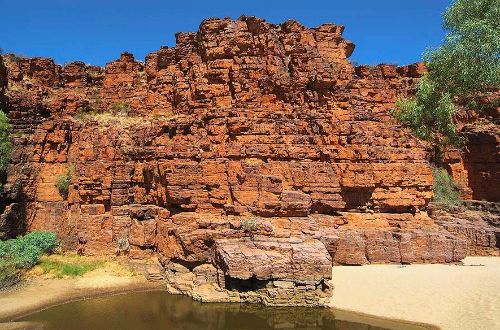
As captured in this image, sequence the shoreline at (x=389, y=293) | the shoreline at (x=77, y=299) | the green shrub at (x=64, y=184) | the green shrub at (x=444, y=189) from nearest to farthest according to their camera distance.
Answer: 1. the shoreline at (x=389, y=293)
2. the shoreline at (x=77, y=299)
3. the green shrub at (x=64, y=184)
4. the green shrub at (x=444, y=189)

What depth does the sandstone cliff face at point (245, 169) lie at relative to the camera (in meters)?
18.7

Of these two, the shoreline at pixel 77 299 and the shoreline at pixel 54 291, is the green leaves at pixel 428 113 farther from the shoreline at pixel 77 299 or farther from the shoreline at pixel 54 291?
the shoreline at pixel 54 291

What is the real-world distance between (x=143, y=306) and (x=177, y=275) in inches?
96.2

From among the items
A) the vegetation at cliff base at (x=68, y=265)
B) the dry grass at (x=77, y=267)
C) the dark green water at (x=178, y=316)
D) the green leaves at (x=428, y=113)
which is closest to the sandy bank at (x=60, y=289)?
the dry grass at (x=77, y=267)

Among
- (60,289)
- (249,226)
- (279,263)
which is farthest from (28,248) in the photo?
(279,263)

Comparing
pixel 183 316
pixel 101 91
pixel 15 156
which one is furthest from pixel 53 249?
pixel 101 91

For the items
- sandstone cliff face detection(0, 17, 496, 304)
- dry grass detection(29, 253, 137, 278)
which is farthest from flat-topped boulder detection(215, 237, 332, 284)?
dry grass detection(29, 253, 137, 278)

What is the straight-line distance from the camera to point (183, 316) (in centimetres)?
1479

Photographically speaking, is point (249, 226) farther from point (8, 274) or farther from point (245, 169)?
point (8, 274)

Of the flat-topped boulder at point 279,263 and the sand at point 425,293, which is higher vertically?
Result: the flat-topped boulder at point 279,263

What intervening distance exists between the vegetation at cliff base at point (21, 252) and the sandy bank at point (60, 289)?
776 millimetres

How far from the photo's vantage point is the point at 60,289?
1755 cm

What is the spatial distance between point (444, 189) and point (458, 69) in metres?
9.52

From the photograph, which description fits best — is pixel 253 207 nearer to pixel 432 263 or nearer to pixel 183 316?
pixel 183 316
